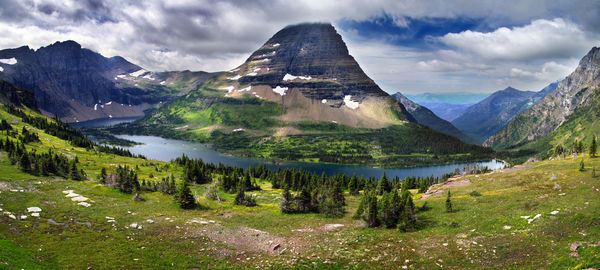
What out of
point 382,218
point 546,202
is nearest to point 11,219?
point 382,218

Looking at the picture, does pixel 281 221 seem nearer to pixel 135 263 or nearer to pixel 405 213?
pixel 405 213

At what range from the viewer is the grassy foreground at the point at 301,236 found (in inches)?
1045

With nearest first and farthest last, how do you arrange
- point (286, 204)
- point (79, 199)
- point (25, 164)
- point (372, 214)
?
point (372, 214), point (79, 199), point (286, 204), point (25, 164)

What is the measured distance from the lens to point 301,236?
1590 inches

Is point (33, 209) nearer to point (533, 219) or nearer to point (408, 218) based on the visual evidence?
point (408, 218)

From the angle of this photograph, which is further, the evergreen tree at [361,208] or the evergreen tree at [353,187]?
the evergreen tree at [353,187]

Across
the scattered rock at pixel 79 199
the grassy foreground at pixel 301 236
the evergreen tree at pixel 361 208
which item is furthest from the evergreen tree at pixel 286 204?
the scattered rock at pixel 79 199

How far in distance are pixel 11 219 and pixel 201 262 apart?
933 inches

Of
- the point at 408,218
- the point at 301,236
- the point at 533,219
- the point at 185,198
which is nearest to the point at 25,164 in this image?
the point at 185,198

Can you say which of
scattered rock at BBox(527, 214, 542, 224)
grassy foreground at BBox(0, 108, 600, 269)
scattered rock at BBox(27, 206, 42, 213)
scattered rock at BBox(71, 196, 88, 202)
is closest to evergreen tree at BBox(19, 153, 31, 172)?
grassy foreground at BBox(0, 108, 600, 269)

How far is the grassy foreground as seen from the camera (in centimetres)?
2653

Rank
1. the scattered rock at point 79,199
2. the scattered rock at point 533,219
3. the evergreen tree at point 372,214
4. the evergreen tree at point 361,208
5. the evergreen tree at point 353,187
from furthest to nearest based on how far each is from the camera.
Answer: the evergreen tree at point 353,187 → the evergreen tree at point 361,208 → the scattered rock at point 79,199 → the evergreen tree at point 372,214 → the scattered rock at point 533,219

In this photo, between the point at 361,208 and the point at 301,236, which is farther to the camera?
the point at 361,208

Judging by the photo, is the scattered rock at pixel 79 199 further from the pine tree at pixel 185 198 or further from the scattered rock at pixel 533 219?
the scattered rock at pixel 533 219
